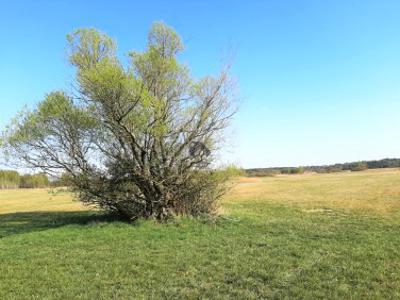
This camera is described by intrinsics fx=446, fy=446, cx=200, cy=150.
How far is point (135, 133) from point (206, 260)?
8.36 metres

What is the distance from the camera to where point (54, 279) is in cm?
954

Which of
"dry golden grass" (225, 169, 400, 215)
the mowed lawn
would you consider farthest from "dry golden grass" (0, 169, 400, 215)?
the mowed lawn

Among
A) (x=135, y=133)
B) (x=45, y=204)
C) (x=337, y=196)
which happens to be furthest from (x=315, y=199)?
(x=45, y=204)

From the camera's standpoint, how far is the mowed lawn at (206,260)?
8.38m

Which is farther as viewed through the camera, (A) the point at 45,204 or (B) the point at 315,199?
(A) the point at 45,204

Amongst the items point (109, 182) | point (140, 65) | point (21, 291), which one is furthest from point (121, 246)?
point (140, 65)

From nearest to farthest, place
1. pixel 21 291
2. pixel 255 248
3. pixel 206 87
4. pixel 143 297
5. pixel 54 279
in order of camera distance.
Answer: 1. pixel 143 297
2. pixel 21 291
3. pixel 54 279
4. pixel 255 248
5. pixel 206 87

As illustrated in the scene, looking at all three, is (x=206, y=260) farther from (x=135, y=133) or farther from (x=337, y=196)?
(x=337, y=196)

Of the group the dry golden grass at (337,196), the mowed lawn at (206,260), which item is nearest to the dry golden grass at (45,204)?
the mowed lawn at (206,260)

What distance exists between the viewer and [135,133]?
18031 mm

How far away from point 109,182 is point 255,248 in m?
8.55

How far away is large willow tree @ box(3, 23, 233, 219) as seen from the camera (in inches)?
690

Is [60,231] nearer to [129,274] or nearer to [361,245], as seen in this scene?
[129,274]

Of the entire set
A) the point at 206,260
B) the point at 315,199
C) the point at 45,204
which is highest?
the point at 45,204
